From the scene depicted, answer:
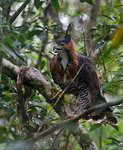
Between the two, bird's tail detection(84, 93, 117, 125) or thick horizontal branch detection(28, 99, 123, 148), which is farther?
bird's tail detection(84, 93, 117, 125)

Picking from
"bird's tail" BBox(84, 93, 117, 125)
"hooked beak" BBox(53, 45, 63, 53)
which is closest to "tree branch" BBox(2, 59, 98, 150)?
"hooked beak" BBox(53, 45, 63, 53)

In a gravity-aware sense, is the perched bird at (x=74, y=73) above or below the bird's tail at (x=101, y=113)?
above

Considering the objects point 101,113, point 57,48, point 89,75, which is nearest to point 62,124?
point 57,48

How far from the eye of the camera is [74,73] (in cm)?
340

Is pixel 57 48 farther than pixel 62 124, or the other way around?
pixel 57 48

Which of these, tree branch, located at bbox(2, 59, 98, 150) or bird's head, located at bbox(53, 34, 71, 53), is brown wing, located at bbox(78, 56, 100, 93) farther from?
tree branch, located at bbox(2, 59, 98, 150)

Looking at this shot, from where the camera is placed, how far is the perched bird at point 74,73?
3.42m

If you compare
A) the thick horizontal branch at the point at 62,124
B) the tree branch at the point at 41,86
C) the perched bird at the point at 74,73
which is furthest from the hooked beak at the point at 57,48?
the thick horizontal branch at the point at 62,124

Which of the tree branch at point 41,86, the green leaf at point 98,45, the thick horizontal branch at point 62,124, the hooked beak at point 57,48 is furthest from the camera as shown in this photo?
the hooked beak at point 57,48

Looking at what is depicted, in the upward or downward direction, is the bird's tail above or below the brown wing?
below

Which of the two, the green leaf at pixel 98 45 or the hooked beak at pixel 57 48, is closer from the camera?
the green leaf at pixel 98 45

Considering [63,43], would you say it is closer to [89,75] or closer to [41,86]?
[89,75]

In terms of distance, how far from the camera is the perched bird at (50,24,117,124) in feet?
11.2

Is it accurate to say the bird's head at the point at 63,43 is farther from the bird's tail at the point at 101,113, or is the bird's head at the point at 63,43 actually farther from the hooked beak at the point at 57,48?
the bird's tail at the point at 101,113
